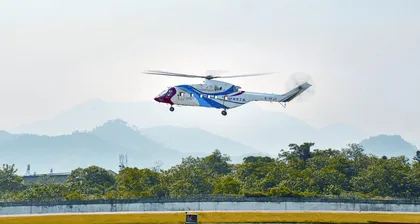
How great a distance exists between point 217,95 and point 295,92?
398 inches

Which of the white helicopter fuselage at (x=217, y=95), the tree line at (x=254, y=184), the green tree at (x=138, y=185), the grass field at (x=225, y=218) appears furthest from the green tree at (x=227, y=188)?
the white helicopter fuselage at (x=217, y=95)

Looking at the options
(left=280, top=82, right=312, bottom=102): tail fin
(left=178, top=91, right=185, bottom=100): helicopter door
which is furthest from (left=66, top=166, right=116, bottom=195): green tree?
(left=280, top=82, right=312, bottom=102): tail fin

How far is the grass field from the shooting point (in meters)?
79.5

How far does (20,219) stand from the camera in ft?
278

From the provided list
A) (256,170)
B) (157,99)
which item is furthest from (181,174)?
(157,99)

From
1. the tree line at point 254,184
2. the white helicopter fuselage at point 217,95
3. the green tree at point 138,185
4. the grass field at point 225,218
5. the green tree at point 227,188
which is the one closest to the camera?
the grass field at point 225,218

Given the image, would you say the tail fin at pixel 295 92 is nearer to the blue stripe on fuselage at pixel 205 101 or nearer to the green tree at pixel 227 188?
the blue stripe on fuselage at pixel 205 101

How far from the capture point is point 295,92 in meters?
87.8

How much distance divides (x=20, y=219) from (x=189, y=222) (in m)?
31.4

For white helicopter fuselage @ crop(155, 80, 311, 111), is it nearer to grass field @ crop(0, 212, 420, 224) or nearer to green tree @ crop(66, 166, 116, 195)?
grass field @ crop(0, 212, 420, 224)

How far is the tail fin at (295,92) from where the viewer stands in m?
87.2

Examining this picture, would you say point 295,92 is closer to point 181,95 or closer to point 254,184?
point 181,95

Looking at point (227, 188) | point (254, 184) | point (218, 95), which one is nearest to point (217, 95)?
point (218, 95)

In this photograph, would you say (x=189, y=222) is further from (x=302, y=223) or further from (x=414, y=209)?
(x=414, y=209)
